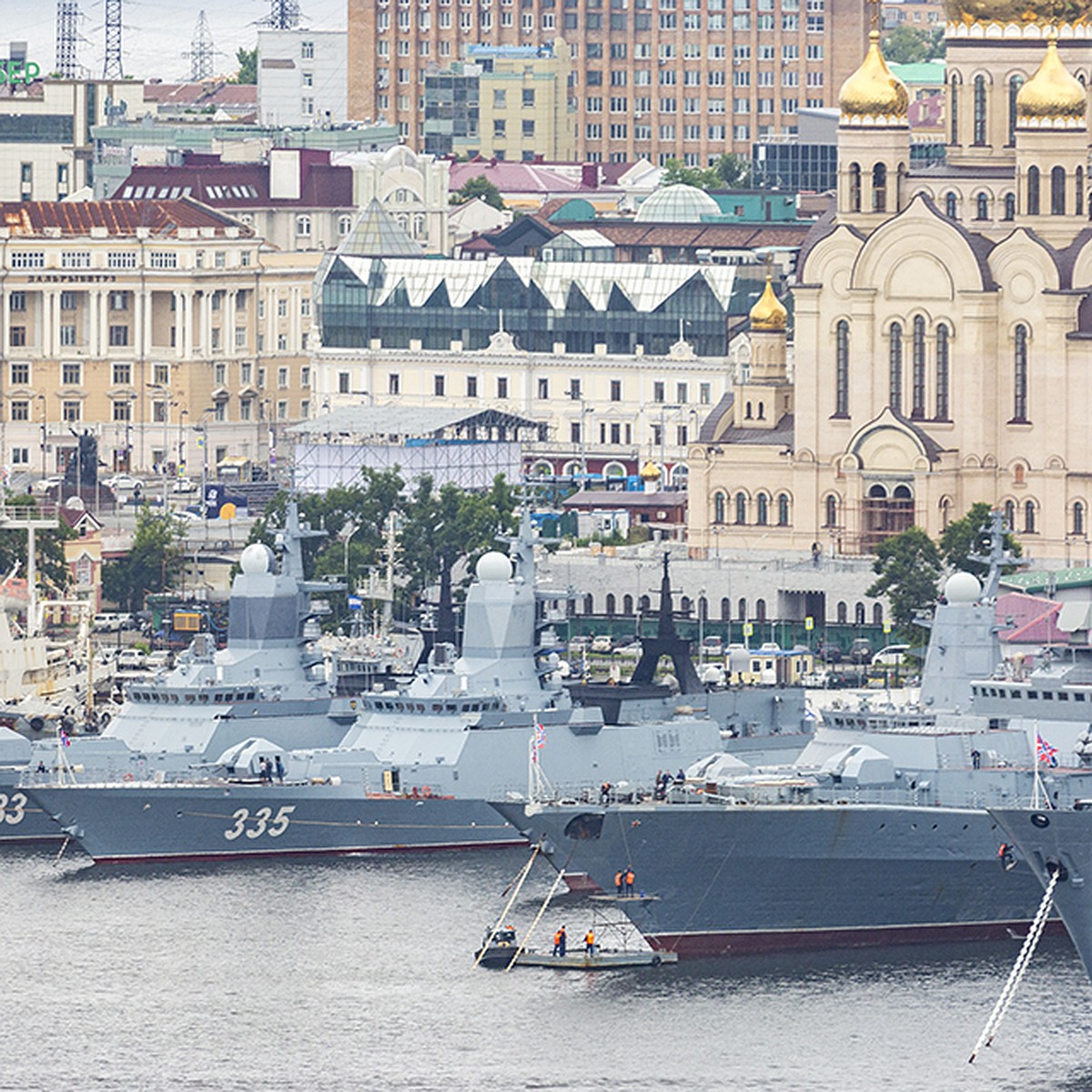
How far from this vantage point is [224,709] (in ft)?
402

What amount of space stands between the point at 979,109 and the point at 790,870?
72932mm

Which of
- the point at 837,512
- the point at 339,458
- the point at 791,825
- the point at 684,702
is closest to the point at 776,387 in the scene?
the point at 837,512

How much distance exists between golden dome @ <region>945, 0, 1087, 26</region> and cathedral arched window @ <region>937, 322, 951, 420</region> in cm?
1465

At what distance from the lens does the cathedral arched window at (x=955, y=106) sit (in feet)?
568

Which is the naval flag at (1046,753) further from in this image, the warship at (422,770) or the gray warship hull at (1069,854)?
the warship at (422,770)

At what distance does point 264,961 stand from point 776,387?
2526 inches

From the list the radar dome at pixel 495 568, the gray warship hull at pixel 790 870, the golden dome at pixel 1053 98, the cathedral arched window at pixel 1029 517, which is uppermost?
the golden dome at pixel 1053 98

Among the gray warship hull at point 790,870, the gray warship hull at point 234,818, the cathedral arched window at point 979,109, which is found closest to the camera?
the gray warship hull at point 790,870

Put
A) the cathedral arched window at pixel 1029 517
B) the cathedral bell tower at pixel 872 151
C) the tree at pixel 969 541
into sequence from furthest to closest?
the cathedral bell tower at pixel 872 151, the cathedral arched window at pixel 1029 517, the tree at pixel 969 541

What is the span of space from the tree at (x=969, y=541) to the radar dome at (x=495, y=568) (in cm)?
2931

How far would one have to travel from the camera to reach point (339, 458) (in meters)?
181

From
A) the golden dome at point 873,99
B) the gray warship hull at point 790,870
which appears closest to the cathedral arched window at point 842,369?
the golden dome at point 873,99

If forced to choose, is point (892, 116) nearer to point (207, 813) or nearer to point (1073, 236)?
point (1073, 236)

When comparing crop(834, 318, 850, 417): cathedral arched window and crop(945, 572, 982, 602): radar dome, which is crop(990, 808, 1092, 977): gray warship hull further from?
crop(834, 318, 850, 417): cathedral arched window
